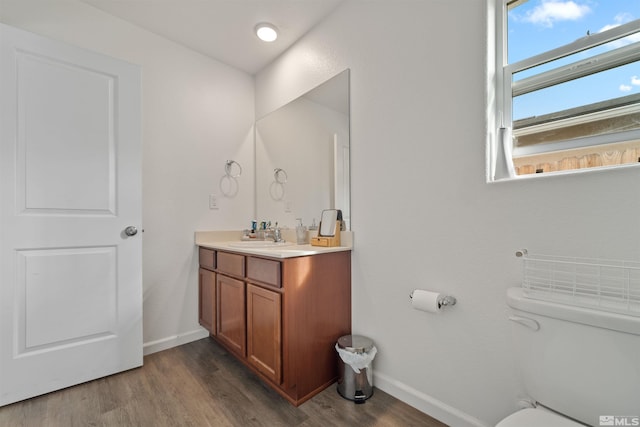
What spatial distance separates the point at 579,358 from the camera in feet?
2.74

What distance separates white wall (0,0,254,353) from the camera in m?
2.03

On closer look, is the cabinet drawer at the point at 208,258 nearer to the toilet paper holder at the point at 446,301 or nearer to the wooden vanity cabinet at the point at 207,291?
the wooden vanity cabinet at the point at 207,291

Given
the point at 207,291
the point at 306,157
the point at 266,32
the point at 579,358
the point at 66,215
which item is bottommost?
the point at 207,291

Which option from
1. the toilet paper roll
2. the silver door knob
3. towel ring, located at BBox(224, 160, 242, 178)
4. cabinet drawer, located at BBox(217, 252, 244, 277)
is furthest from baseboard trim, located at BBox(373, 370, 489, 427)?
towel ring, located at BBox(224, 160, 242, 178)

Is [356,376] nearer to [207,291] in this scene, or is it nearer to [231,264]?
[231,264]

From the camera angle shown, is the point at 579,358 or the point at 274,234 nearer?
the point at 579,358

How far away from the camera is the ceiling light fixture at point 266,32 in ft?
6.85

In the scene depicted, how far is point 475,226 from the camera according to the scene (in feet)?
4.19

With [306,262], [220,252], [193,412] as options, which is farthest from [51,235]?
[306,262]

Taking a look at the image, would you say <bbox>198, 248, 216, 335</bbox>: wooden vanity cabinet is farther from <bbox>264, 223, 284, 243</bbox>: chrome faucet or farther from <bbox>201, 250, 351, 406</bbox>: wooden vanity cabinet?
<bbox>264, 223, 284, 243</bbox>: chrome faucet

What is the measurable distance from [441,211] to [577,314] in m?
0.65

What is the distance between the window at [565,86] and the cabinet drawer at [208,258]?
1862mm

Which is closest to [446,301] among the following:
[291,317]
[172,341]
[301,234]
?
[291,317]

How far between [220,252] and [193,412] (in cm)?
94
